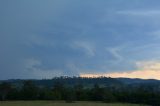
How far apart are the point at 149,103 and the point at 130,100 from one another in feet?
22.5

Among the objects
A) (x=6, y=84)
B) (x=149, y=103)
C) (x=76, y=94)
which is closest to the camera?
(x=149, y=103)

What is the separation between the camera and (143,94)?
5079 inches

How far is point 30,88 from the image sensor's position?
143000 mm

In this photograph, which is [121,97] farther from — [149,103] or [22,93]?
[22,93]

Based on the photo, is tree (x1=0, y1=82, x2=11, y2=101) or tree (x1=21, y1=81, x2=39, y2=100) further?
tree (x1=0, y1=82, x2=11, y2=101)

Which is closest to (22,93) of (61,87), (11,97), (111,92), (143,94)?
(11,97)

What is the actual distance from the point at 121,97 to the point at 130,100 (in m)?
4.46

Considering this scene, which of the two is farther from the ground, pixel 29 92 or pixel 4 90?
pixel 4 90

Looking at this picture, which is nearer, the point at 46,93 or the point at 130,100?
the point at 130,100

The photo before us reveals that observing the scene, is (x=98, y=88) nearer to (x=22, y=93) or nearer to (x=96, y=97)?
(x=96, y=97)

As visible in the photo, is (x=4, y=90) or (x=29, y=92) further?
(x=4, y=90)

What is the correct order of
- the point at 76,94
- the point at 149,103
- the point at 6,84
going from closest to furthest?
the point at 149,103
the point at 76,94
the point at 6,84

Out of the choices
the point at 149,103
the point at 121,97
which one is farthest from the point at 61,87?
the point at 149,103

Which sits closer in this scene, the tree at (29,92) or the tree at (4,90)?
the tree at (29,92)
